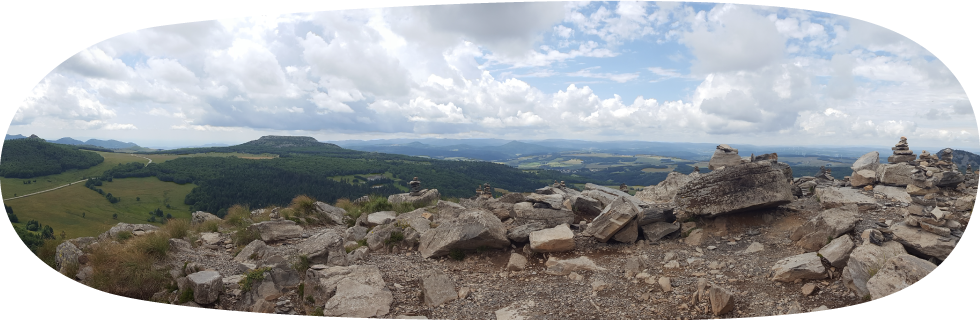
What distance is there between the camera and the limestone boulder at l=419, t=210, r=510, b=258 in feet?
35.7

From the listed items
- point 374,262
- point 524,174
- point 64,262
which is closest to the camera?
point 64,262

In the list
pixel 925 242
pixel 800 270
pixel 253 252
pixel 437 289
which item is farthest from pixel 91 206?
pixel 925 242

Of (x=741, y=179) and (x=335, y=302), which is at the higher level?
(x=741, y=179)

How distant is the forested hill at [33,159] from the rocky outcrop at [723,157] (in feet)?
76.4

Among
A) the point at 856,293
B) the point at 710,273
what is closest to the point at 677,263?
the point at 710,273

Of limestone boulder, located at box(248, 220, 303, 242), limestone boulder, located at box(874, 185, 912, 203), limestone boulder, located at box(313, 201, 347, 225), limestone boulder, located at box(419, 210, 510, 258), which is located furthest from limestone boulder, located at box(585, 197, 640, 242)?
limestone boulder, located at box(313, 201, 347, 225)

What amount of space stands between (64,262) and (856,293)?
17.8 meters

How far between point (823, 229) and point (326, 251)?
42.8 feet

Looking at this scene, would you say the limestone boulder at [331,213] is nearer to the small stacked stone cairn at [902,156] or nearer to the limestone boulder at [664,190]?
the limestone boulder at [664,190]

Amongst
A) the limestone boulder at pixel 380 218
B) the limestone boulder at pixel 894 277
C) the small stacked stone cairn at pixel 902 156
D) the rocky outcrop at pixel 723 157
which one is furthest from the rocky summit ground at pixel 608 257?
the rocky outcrop at pixel 723 157

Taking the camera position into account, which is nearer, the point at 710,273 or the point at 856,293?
the point at 856,293

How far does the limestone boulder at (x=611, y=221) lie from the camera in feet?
37.0

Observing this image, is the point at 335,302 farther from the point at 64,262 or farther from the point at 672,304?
the point at 64,262

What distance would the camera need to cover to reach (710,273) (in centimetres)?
889
